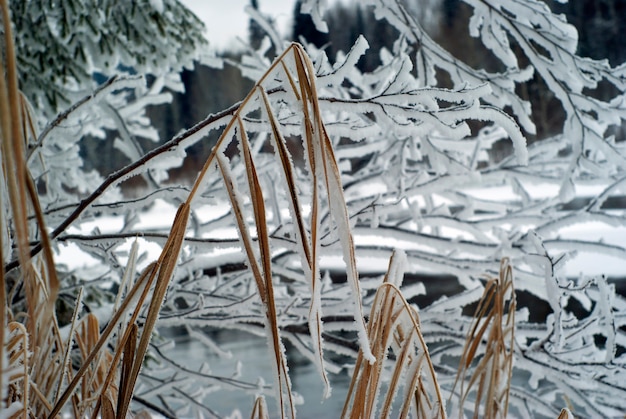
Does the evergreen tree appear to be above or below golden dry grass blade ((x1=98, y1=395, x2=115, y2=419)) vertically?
above

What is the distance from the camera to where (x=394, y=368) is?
79 centimetres

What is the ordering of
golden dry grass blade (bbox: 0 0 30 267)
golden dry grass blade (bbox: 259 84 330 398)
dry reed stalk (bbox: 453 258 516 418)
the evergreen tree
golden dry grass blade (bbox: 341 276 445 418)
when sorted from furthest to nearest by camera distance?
the evergreen tree, dry reed stalk (bbox: 453 258 516 418), golden dry grass blade (bbox: 341 276 445 418), golden dry grass blade (bbox: 259 84 330 398), golden dry grass blade (bbox: 0 0 30 267)

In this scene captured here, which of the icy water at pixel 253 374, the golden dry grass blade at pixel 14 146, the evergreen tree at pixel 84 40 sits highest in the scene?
the evergreen tree at pixel 84 40

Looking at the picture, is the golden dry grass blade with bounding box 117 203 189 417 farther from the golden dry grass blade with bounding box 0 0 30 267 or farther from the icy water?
the icy water

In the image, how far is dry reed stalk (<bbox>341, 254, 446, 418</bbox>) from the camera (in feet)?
2.43

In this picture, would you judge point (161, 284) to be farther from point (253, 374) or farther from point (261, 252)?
point (253, 374)

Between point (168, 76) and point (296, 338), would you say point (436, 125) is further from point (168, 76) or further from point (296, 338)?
point (168, 76)

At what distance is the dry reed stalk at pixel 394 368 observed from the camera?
2.43ft

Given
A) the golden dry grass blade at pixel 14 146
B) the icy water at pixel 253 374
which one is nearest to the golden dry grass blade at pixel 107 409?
the golden dry grass blade at pixel 14 146

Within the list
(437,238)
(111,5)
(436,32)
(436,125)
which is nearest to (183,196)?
(436,125)

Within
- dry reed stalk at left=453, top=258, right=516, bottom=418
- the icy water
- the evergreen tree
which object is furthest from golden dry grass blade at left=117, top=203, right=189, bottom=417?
the icy water

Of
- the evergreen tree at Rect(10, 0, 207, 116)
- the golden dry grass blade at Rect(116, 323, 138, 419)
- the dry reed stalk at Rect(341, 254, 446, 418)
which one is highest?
the evergreen tree at Rect(10, 0, 207, 116)

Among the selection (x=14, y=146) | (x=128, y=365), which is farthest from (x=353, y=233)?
(x=14, y=146)

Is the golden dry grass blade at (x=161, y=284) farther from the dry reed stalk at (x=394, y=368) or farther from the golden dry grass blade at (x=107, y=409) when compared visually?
the dry reed stalk at (x=394, y=368)
